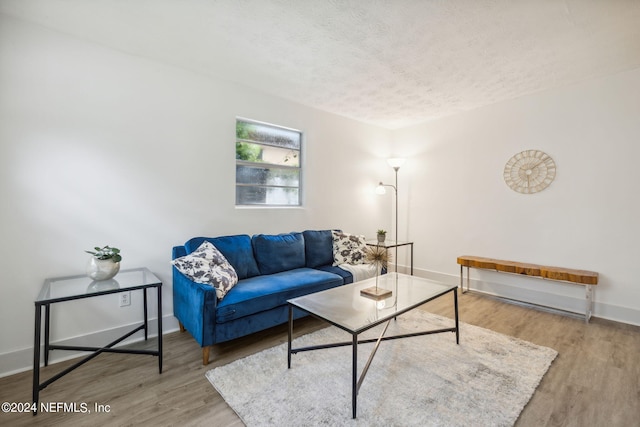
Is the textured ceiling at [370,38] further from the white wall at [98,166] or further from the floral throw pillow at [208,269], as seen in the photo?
the floral throw pillow at [208,269]

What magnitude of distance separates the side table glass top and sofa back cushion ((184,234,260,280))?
488 millimetres

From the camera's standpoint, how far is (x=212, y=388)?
1.82 meters

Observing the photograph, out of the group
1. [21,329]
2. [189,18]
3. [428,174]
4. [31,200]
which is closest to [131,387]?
[21,329]

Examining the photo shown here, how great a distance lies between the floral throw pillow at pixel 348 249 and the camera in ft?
11.2

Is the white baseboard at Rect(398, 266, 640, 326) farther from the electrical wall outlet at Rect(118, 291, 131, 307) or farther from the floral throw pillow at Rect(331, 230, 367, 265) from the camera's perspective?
the electrical wall outlet at Rect(118, 291, 131, 307)

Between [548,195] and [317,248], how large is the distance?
2.77 m

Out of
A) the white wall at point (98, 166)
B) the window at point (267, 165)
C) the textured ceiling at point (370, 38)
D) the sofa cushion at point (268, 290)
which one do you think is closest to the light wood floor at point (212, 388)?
the sofa cushion at point (268, 290)

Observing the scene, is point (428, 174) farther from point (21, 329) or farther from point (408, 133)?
point (21, 329)

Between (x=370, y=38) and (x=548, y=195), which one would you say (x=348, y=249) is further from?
(x=548, y=195)

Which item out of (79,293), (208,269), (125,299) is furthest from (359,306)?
(125,299)

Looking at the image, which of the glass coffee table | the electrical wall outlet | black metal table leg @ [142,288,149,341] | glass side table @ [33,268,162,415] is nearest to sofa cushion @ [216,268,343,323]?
the glass coffee table

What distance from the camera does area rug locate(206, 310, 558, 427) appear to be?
1.56 metres

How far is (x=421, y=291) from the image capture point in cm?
232

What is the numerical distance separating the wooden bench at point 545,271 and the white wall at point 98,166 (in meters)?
2.76
